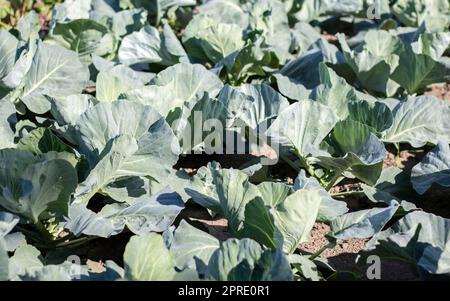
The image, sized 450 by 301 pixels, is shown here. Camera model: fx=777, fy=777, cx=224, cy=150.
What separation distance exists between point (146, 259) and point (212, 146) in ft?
4.37

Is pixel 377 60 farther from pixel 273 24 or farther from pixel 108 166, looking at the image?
pixel 108 166

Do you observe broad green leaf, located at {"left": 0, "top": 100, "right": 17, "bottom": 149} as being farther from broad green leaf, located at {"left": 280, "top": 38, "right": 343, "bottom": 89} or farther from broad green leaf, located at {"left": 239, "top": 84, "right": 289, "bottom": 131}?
broad green leaf, located at {"left": 280, "top": 38, "right": 343, "bottom": 89}

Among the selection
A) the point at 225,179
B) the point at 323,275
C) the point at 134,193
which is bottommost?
the point at 323,275

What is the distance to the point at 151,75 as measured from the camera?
426 cm

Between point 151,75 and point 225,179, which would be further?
point 151,75

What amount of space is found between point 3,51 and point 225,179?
A: 150cm

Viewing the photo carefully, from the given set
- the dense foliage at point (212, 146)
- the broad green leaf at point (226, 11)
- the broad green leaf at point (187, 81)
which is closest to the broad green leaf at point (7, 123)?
the dense foliage at point (212, 146)

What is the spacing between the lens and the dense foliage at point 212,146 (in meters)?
2.77

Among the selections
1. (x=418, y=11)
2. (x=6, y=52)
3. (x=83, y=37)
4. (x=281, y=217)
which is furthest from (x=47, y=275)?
(x=418, y=11)

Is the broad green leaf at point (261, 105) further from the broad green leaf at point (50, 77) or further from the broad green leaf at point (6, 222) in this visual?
the broad green leaf at point (6, 222)

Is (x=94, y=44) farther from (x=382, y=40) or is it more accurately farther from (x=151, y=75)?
(x=382, y=40)

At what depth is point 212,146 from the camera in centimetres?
374

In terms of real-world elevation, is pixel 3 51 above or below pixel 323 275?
above
